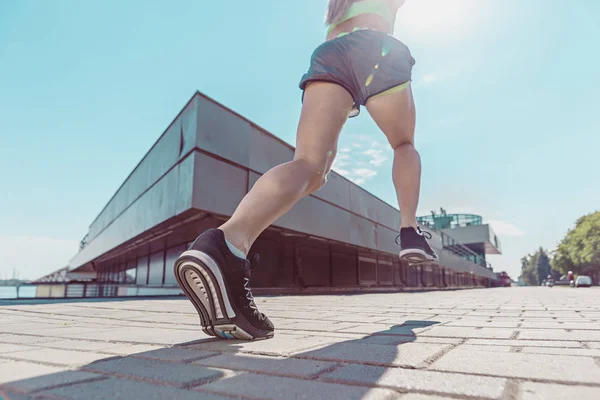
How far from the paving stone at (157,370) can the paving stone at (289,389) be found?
8cm

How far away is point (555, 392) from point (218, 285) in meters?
1.01

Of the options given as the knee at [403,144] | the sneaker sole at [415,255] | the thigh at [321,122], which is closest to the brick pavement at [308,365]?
the sneaker sole at [415,255]

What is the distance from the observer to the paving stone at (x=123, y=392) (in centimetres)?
76

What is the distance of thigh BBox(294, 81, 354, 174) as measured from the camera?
178cm

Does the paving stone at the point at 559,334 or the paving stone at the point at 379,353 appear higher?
the paving stone at the point at 379,353

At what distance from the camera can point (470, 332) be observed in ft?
5.66

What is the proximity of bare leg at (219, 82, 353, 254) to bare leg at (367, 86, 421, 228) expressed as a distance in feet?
1.26

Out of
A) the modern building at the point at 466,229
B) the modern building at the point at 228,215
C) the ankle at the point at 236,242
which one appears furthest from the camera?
the modern building at the point at 466,229

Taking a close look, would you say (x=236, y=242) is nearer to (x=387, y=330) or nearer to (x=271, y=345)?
(x=271, y=345)

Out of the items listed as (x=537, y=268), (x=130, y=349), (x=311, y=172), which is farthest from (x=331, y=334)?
(x=537, y=268)

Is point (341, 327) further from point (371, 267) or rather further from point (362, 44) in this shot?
point (371, 267)

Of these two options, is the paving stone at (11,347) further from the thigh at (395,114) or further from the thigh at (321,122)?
the thigh at (395,114)

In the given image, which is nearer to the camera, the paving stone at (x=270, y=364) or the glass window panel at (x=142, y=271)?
the paving stone at (x=270, y=364)

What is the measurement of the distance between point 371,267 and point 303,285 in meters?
4.80
